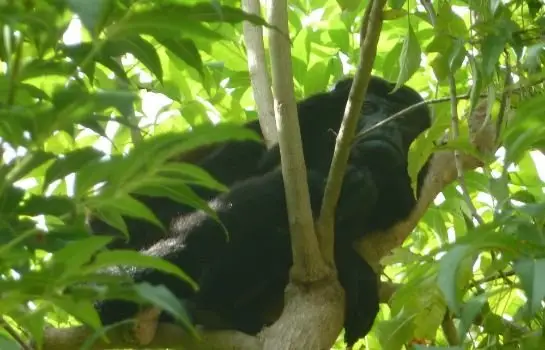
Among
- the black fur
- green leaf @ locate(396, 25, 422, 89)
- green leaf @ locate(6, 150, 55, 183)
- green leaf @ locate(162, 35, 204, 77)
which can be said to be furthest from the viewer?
the black fur

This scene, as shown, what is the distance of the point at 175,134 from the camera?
0.80m

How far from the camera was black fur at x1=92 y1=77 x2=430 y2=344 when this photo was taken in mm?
2295

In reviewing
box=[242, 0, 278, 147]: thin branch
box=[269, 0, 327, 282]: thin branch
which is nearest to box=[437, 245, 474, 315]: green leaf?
box=[269, 0, 327, 282]: thin branch

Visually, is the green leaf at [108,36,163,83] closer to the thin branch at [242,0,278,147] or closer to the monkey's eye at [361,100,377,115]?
the thin branch at [242,0,278,147]

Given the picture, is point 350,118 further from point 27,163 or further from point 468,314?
point 27,163

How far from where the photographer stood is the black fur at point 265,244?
2.29m

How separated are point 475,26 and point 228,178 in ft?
5.27

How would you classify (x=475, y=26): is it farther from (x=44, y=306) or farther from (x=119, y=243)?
(x=119, y=243)

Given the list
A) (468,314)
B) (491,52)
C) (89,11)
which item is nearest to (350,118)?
(491,52)

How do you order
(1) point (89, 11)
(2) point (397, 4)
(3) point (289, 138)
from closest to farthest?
(1) point (89, 11), (2) point (397, 4), (3) point (289, 138)

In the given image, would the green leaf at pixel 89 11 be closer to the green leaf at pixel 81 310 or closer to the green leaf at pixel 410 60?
the green leaf at pixel 81 310

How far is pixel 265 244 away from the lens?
249 centimetres

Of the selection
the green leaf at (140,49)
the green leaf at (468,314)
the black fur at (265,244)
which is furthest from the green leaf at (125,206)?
the black fur at (265,244)

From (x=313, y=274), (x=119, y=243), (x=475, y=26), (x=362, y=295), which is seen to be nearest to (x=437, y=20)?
(x=475, y=26)
